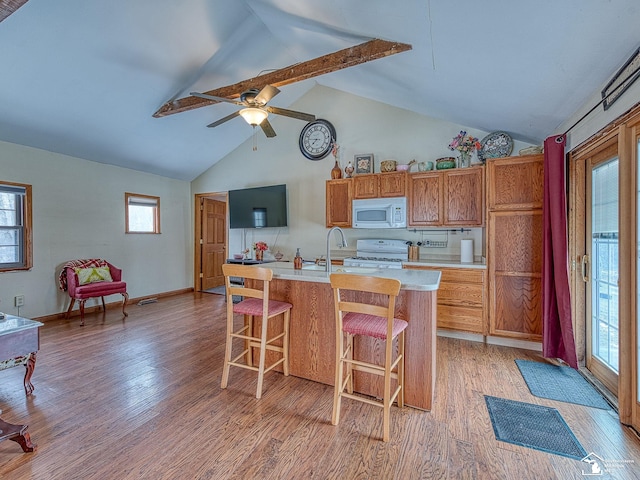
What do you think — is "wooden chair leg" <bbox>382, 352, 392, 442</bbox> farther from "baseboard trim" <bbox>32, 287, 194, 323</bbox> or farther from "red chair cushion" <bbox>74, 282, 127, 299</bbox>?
"baseboard trim" <bbox>32, 287, 194, 323</bbox>

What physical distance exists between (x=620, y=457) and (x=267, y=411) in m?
2.11

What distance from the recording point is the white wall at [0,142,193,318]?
4.16 meters

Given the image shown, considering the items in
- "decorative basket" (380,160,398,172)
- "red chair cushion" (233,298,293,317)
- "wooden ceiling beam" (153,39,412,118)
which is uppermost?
"wooden ceiling beam" (153,39,412,118)

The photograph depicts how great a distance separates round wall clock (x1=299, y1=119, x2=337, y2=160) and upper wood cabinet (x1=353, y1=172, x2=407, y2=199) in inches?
39.7

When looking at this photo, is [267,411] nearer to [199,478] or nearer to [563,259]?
[199,478]

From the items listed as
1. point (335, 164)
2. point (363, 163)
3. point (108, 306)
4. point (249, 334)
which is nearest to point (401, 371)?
point (249, 334)

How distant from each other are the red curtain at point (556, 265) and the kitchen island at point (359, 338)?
1271mm

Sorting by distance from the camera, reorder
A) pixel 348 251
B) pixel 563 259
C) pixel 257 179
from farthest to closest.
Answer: pixel 257 179 < pixel 348 251 < pixel 563 259

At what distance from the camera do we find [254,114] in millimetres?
2887

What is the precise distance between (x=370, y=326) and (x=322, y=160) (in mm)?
3680

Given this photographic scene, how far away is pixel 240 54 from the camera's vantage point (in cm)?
394

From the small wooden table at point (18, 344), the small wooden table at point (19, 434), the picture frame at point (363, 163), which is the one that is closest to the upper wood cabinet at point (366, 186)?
the picture frame at point (363, 163)

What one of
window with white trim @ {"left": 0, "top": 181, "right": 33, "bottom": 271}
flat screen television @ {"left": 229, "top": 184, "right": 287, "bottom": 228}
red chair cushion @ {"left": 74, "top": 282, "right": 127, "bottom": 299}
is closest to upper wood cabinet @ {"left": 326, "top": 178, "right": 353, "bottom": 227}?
flat screen television @ {"left": 229, "top": 184, "right": 287, "bottom": 228}

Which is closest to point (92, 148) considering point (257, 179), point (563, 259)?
point (257, 179)
